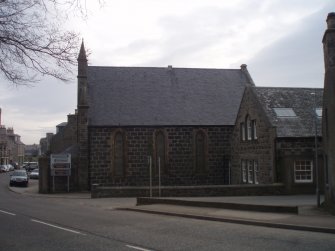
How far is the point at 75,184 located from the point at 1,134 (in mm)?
90404

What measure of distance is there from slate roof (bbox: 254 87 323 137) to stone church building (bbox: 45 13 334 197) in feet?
0.23

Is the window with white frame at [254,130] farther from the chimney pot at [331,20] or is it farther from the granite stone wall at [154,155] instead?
the chimney pot at [331,20]

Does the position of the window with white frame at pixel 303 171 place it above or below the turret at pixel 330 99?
below

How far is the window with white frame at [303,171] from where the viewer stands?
2952 centimetres

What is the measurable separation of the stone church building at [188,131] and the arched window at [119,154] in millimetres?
82

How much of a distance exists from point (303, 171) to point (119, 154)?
50.5 ft

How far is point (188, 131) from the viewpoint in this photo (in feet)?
129

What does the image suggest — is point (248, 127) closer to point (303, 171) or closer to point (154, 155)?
point (303, 171)

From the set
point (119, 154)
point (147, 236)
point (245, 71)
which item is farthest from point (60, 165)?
point (147, 236)

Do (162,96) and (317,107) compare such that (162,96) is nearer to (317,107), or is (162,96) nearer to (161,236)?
(317,107)

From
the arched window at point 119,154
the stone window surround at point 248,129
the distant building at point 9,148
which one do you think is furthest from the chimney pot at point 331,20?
the distant building at point 9,148

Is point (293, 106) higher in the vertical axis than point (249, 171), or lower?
higher

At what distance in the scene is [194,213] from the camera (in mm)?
Answer: 18016

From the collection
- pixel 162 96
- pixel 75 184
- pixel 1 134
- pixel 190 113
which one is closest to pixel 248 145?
pixel 190 113
